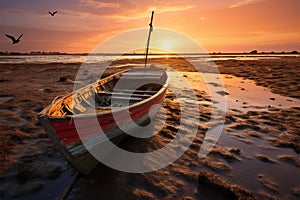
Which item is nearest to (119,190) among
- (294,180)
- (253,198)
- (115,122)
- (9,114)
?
(115,122)

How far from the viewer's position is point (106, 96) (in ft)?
28.9

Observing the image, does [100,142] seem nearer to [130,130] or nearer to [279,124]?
[130,130]

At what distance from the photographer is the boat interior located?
18.1 ft

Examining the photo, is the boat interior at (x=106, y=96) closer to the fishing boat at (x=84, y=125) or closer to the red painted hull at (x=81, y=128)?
the fishing boat at (x=84, y=125)

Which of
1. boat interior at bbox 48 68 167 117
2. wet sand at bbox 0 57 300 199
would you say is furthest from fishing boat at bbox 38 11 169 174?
wet sand at bbox 0 57 300 199

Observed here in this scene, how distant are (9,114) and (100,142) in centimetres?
670

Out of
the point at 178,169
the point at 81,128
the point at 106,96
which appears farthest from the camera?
the point at 106,96

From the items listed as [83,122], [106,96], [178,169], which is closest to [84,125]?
[83,122]

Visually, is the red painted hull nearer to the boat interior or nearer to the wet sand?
the boat interior

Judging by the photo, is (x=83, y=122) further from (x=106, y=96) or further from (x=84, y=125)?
(x=106, y=96)

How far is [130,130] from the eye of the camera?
615cm

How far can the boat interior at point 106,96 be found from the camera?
5519 mm

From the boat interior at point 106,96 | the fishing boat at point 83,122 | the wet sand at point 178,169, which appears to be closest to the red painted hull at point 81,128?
the fishing boat at point 83,122

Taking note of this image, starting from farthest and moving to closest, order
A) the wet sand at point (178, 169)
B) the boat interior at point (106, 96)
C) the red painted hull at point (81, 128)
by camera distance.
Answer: the boat interior at point (106, 96)
the wet sand at point (178, 169)
the red painted hull at point (81, 128)
